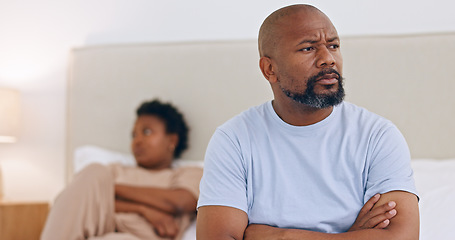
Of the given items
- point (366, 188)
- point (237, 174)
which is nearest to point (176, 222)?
point (237, 174)

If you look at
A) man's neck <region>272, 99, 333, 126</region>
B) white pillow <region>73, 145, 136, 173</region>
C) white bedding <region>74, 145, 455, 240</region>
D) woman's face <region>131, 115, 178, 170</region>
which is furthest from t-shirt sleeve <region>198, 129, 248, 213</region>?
white pillow <region>73, 145, 136, 173</region>

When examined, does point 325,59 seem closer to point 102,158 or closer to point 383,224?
point 383,224

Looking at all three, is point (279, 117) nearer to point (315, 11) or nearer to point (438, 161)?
point (315, 11)

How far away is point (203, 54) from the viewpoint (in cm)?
250

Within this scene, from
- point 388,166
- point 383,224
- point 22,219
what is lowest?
point 22,219

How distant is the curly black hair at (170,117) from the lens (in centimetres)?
240

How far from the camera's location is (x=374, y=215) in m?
1.26

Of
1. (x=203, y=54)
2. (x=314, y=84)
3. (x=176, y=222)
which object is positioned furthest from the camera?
(x=203, y=54)

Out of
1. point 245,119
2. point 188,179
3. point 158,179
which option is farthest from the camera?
point 158,179

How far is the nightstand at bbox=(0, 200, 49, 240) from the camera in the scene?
2.56 meters

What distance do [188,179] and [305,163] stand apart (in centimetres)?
89

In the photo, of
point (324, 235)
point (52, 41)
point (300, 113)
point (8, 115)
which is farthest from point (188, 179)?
point (52, 41)

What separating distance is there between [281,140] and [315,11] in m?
0.34

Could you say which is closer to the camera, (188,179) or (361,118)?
(361,118)
